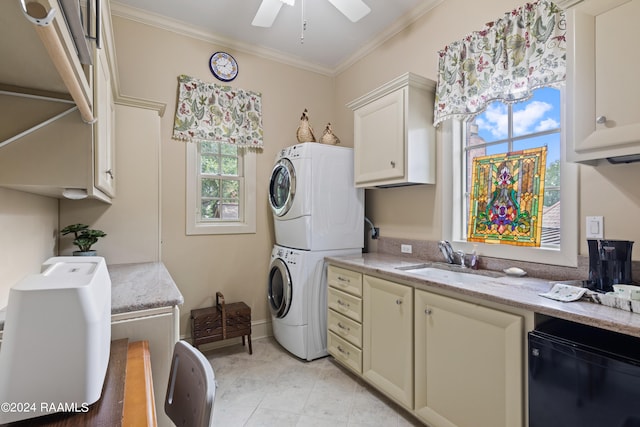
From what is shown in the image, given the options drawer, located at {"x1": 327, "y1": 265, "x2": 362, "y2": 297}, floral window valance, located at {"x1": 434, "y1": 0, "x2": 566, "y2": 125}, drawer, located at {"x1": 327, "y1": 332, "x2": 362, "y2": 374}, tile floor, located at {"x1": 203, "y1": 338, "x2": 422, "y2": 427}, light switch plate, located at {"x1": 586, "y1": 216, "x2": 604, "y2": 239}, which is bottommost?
tile floor, located at {"x1": 203, "y1": 338, "x2": 422, "y2": 427}

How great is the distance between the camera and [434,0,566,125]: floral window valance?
65.2 inches

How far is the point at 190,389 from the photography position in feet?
3.04

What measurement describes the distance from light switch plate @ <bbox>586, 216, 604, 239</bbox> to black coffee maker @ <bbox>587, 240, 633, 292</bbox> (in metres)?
0.23

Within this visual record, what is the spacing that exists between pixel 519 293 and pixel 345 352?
1.42 m

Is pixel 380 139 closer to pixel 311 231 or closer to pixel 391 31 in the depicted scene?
pixel 311 231

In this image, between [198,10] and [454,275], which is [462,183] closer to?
[454,275]

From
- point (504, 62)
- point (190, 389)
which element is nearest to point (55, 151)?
point (190, 389)

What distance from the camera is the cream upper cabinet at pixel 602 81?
1229 millimetres

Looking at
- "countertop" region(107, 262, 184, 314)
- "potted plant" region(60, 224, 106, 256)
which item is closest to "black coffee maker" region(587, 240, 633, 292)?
"countertop" region(107, 262, 184, 314)

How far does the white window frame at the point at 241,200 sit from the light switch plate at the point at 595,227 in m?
2.58

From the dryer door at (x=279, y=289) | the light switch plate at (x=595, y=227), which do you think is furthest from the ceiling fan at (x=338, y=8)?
the dryer door at (x=279, y=289)

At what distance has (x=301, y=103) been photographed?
3.46 meters

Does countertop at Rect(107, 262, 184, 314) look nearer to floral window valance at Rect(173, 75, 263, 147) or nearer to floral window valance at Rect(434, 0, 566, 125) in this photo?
floral window valance at Rect(173, 75, 263, 147)

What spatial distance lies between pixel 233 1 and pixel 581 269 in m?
2.97
